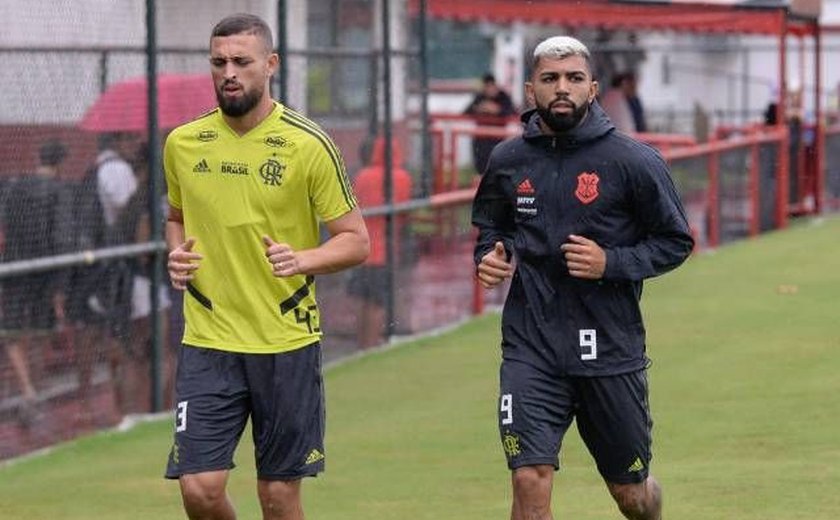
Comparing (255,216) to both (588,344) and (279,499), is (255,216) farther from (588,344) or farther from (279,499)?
(588,344)

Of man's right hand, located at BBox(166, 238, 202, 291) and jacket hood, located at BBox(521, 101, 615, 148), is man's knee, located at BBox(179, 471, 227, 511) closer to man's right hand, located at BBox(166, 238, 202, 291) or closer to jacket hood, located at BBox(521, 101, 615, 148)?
man's right hand, located at BBox(166, 238, 202, 291)

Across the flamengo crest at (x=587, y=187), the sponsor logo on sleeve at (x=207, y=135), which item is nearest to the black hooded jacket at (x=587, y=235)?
the flamengo crest at (x=587, y=187)

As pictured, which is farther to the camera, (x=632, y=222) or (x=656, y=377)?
(x=656, y=377)

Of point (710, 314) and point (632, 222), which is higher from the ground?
point (632, 222)

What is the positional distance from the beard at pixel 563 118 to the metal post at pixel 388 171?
8.55m

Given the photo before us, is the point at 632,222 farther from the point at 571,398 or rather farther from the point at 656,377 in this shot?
the point at 656,377

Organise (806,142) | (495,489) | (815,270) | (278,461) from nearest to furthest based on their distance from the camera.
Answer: (278,461) < (495,489) < (815,270) < (806,142)

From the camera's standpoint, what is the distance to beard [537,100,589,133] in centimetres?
726

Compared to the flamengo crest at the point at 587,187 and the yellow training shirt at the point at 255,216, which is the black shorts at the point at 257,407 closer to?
the yellow training shirt at the point at 255,216

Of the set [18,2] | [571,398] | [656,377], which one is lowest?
[656,377]

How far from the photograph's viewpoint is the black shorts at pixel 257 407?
7.23 meters

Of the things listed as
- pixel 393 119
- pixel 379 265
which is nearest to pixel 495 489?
pixel 379 265

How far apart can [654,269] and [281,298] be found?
132cm

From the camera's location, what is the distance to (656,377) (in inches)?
545
